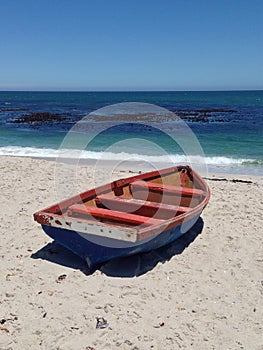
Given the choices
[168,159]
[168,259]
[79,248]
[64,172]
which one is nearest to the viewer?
[79,248]

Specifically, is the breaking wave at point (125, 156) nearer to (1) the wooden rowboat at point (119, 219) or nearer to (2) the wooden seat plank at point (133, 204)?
(1) the wooden rowboat at point (119, 219)

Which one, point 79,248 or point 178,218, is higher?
point 178,218

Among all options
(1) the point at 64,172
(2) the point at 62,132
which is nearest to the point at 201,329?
(1) the point at 64,172

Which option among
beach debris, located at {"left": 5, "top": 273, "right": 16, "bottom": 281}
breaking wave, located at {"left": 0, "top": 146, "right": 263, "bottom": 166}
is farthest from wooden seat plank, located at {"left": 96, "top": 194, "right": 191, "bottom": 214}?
breaking wave, located at {"left": 0, "top": 146, "right": 263, "bottom": 166}

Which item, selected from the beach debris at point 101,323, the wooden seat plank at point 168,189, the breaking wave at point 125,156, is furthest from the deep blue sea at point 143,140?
the beach debris at point 101,323

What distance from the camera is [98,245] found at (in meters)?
4.48

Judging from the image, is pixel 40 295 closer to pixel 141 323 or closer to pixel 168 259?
pixel 141 323

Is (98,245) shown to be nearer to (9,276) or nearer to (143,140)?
(9,276)

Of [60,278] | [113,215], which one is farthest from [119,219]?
[60,278]

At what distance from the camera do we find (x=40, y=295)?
4.20 metres

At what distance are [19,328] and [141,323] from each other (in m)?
1.22

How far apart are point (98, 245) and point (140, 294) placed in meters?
0.76

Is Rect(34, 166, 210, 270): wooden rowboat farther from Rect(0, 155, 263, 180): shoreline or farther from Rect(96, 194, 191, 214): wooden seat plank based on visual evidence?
Rect(0, 155, 263, 180): shoreline

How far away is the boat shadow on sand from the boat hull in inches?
7.6
